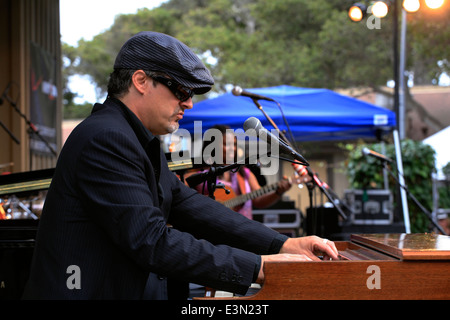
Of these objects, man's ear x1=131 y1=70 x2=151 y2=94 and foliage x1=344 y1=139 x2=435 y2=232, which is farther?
foliage x1=344 y1=139 x2=435 y2=232

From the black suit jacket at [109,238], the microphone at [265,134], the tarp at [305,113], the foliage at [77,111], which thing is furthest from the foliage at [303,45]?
the black suit jacket at [109,238]

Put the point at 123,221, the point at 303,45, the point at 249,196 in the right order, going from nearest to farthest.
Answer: the point at 123,221 → the point at 249,196 → the point at 303,45

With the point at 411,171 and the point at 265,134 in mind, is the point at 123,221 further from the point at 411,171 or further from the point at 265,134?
the point at 411,171

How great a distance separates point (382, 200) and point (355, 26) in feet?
44.3

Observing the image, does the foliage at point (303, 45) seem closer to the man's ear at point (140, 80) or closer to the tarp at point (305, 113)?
the tarp at point (305, 113)

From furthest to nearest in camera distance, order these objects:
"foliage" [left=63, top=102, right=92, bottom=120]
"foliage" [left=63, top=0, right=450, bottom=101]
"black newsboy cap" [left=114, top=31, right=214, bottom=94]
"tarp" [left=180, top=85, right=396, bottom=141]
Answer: "foliage" [left=63, top=102, right=92, bottom=120], "foliage" [left=63, top=0, right=450, bottom=101], "tarp" [left=180, top=85, right=396, bottom=141], "black newsboy cap" [left=114, top=31, right=214, bottom=94]

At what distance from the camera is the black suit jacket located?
174cm

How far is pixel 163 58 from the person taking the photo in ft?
6.45

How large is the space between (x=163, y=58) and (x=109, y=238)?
0.72m

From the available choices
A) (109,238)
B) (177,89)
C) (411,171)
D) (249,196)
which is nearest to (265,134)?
(177,89)

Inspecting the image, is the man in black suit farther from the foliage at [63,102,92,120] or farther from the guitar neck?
the foliage at [63,102,92,120]

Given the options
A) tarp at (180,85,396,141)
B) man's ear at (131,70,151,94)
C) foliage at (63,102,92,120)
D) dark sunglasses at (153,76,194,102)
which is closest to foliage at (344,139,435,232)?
tarp at (180,85,396,141)
